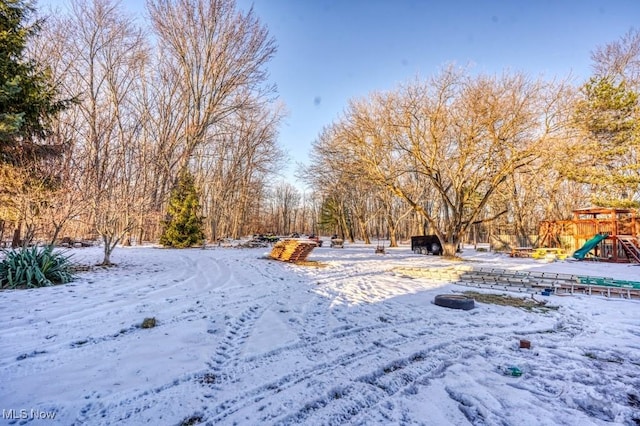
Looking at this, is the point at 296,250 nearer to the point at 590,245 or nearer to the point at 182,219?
the point at 182,219

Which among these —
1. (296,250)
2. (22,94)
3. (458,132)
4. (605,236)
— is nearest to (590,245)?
(605,236)

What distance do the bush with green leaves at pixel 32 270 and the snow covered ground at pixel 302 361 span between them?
23.3 inches

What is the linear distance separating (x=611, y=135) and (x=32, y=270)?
25703mm

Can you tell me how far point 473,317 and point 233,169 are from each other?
87.1ft

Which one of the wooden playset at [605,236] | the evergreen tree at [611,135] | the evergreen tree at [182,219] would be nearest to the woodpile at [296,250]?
the evergreen tree at [182,219]

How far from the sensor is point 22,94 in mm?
7980

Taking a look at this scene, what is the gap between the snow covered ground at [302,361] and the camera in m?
2.21

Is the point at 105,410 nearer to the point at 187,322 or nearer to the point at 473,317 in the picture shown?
the point at 187,322

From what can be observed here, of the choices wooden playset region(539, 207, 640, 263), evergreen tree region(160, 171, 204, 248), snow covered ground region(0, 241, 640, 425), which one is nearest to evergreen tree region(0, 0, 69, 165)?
snow covered ground region(0, 241, 640, 425)

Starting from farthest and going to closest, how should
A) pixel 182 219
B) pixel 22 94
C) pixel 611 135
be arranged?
pixel 182 219
pixel 611 135
pixel 22 94

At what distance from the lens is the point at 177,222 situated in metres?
19.7

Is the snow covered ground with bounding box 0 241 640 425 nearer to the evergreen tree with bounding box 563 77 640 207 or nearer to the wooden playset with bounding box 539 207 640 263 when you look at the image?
the wooden playset with bounding box 539 207 640 263

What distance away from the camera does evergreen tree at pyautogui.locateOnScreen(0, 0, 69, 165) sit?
25.0ft

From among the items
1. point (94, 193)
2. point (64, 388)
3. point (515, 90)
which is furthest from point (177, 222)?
point (515, 90)
